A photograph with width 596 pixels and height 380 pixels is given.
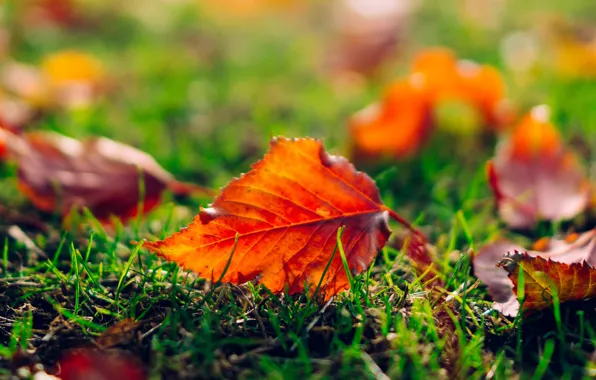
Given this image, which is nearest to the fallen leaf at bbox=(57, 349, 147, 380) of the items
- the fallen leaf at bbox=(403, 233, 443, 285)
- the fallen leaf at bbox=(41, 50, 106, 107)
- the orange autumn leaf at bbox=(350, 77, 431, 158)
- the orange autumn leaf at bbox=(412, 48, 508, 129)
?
the fallen leaf at bbox=(403, 233, 443, 285)

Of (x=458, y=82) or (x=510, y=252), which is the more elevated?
(x=458, y=82)

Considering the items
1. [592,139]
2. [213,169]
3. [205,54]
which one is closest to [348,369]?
[213,169]

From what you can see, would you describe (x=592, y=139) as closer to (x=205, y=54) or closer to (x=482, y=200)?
(x=482, y=200)

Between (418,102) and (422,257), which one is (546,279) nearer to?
(422,257)

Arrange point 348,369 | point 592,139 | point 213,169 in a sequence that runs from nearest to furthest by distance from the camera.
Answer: point 348,369, point 213,169, point 592,139

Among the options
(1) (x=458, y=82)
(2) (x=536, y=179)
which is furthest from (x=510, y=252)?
(1) (x=458, y=82)

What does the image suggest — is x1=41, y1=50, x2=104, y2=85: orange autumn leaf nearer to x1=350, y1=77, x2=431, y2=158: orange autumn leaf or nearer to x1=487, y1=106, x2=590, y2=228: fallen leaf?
x1=350, y1=77, x2=431, y2=158: orange autumn leaf
